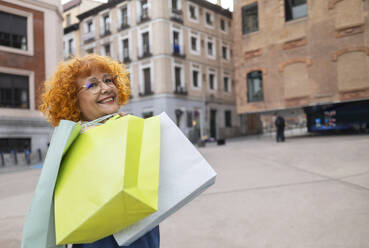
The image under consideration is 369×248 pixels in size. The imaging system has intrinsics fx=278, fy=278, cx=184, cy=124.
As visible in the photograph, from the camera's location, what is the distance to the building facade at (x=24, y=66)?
44.0 ft

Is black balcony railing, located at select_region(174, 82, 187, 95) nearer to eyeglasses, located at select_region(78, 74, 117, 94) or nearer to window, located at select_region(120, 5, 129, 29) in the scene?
window, located at select_region(120, 5, 129, 29)

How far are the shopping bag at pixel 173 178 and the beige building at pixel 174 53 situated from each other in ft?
70.9

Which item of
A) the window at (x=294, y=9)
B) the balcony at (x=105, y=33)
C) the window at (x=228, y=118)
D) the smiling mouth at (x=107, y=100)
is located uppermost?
the balcony at (x=105, y=33)

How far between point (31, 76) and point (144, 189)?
15.9 metres

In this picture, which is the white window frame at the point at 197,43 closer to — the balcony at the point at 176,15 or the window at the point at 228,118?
the balcony at the point at 176,15

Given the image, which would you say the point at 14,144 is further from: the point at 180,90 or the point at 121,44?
the point at 121,44

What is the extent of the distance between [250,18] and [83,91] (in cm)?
1837

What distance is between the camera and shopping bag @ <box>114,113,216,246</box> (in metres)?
1.04

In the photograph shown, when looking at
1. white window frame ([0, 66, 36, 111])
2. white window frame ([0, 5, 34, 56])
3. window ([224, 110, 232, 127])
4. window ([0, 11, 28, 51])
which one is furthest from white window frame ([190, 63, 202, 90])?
window ([0, 11, 28, 51])

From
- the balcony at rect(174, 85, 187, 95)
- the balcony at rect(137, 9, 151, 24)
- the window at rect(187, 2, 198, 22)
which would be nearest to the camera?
the balcony at rect(137, 9, 151, 24)

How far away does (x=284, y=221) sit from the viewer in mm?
3242

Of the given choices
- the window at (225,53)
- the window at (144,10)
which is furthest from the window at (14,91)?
the window at (225,53)

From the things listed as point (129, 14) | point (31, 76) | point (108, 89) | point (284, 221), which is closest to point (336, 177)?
point (284, 221)

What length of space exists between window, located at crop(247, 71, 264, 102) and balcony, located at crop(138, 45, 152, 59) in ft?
33.9
